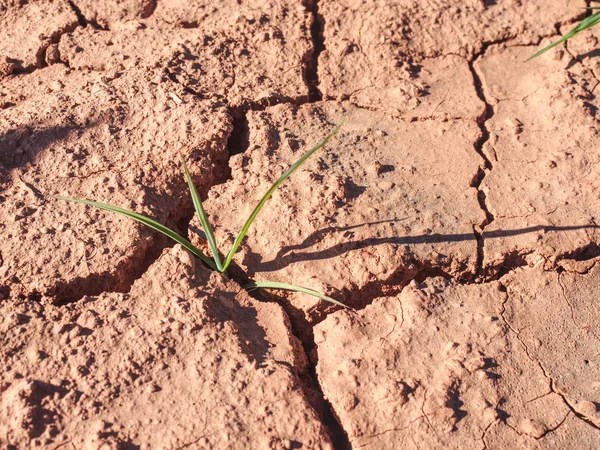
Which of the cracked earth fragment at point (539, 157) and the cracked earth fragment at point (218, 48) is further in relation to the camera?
the cracked earth fragment at point (218, 48)

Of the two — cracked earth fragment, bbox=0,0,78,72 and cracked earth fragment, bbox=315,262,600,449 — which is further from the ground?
cracked earth fragment, bbox=0,0,78,72

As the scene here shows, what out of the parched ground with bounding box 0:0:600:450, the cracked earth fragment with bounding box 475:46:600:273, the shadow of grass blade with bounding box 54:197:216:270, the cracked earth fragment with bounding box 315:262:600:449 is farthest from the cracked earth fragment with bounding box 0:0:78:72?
the cracked earth fragment with bounding box 475:46:600:273

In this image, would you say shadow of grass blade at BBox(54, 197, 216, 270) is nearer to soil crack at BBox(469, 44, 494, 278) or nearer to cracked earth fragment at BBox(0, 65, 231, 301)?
cracked earth fragment at BBox(0, 65, 231, 301)

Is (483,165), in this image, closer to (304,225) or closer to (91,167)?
(304,225)

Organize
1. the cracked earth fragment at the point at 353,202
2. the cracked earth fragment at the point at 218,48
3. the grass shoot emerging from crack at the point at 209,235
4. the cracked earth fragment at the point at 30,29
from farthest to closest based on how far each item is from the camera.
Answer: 1. the cracked earth fragment at the point at 30,29
2. the cracked earth fragment at the point at 218,48
3. the cracked earth fragment at the point at 353,202
4. the grass shoot emerging from crack at the point at 209,235

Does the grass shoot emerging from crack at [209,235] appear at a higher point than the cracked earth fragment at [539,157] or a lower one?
higher

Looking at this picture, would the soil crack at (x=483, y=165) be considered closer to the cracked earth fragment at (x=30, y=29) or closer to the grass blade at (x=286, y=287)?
the grass blade at (x=286, y=287)

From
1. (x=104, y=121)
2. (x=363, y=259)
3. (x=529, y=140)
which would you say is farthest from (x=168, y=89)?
(x=529, y=140)

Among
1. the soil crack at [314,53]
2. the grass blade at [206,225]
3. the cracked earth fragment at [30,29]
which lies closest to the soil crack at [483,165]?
the soil crack at [314,53]

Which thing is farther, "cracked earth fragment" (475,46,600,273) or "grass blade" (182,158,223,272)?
"cracked earth fragment" (475,46,600,273)
